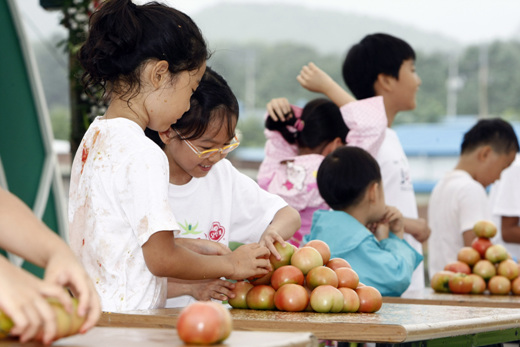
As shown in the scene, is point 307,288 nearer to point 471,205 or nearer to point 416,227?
point 416,227

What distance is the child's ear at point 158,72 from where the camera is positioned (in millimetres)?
2139

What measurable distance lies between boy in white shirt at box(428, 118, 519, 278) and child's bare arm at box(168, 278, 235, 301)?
2475 mm

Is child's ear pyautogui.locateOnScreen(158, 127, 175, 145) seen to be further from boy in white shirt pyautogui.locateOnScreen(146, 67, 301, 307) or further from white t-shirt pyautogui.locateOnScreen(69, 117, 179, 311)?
white t-shirt pyautogui.locateOnScreen(69, 117, 179, 311)

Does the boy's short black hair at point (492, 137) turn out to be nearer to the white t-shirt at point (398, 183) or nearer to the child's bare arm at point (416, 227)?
the white t-shirt at point (398, 183)

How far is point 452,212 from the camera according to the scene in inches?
176

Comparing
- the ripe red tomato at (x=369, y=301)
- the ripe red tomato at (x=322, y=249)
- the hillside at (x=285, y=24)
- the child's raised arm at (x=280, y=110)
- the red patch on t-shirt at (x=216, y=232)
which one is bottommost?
the ripe red tomato at (x=369, y=301)

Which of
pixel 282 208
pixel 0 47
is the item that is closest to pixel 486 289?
pixel 282 208

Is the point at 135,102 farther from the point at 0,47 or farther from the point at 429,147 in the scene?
the point at 429,147

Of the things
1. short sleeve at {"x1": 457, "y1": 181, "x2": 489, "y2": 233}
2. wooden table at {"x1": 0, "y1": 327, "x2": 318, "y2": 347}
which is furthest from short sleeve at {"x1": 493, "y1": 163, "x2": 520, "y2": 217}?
wooden table at {"x1": 0, "y1": 327, "x2": 318, "y2": 347}

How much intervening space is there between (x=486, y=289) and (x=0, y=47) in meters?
4.89

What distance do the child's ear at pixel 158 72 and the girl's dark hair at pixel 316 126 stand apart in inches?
69.3

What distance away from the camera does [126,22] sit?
2.18 m

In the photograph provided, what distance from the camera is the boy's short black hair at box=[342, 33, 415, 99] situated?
4055 millimetres

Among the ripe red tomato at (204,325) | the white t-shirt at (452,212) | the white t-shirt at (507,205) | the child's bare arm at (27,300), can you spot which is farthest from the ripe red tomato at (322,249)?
the white t-shirt at (507,205)
